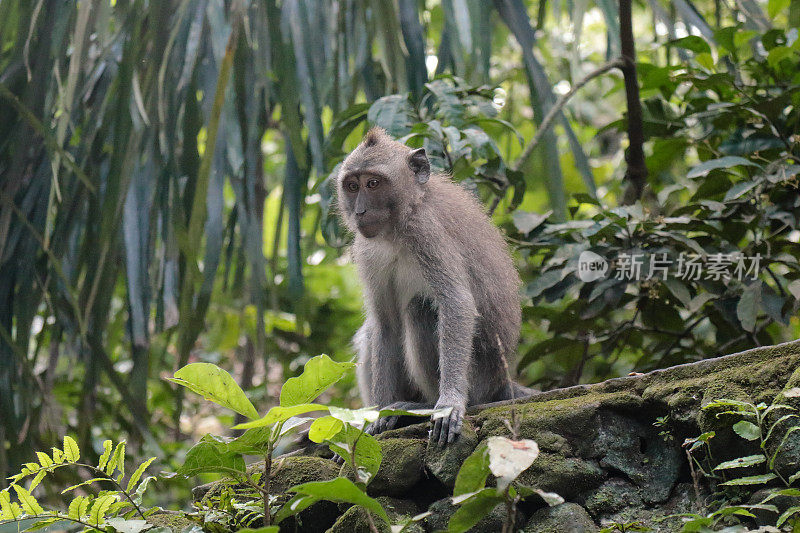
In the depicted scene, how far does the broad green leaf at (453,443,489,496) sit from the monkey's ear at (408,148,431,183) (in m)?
2.60

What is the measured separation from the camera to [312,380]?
9.87ft

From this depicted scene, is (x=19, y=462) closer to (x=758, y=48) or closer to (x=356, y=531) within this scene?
(x=356, y=531)

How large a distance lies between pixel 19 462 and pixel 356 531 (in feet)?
10.6

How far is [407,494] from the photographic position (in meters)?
3.74

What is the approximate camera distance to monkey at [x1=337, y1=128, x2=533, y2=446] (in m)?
4.79

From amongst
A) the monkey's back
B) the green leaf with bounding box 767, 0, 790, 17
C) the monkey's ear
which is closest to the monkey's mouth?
the monkey's back

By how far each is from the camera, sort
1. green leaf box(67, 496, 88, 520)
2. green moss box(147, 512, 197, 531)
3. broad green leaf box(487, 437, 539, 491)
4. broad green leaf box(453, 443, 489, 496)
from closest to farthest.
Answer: broad green leaf box(487, 437, 539, 491) < broad green leaf box(453, 443, 489, 496) < green leaf box(67, 496, 88, 520) < green moss box(147, 512, 197, 531)

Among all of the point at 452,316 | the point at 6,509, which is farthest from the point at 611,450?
the point at 6,509

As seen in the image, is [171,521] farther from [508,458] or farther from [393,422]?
[508,458]

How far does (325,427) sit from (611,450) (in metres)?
1.29

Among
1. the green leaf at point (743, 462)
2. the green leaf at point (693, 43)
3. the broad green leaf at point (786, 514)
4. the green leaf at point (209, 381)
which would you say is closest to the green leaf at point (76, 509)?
the green leaf at point (209, 381)

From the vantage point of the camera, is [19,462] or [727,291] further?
[19,462]

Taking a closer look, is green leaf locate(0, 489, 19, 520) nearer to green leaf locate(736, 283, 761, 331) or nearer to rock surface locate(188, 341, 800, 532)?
rock surface locate(188, 341, 800, 532)

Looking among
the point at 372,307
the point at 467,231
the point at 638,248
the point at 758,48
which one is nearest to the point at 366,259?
the point at 372,307
